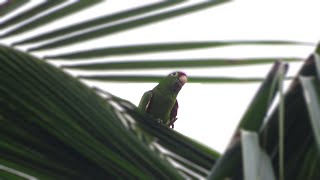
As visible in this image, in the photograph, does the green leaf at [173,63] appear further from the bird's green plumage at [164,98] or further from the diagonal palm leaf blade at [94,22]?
the bird's green plumage at [164,98]

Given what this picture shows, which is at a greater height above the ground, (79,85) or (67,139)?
(79,85)

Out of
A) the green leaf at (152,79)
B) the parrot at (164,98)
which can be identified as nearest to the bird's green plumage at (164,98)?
the parrot at (164,98)

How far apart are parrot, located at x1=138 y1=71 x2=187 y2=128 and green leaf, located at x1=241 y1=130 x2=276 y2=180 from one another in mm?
3331

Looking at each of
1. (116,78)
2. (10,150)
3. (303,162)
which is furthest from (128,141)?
(303,162)

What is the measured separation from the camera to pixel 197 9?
4.15 feet

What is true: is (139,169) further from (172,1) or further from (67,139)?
(172,1)

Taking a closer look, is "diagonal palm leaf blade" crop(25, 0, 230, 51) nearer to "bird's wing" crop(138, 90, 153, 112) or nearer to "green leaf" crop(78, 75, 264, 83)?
"green leaf" crop(78, 75, 264, 83)

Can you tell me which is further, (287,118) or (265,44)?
(265,44)

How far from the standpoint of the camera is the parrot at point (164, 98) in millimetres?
4234

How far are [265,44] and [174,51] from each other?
0.24m

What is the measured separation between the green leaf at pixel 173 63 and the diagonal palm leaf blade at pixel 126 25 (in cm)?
7

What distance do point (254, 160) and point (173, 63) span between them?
572 millimetres

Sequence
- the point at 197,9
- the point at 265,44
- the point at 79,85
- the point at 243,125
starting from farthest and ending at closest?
1. the point at 79,85
2. the point at 197,9
3. the point at 265,44
4. the point at 243,125

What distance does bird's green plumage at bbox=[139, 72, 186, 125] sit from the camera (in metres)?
4.24
